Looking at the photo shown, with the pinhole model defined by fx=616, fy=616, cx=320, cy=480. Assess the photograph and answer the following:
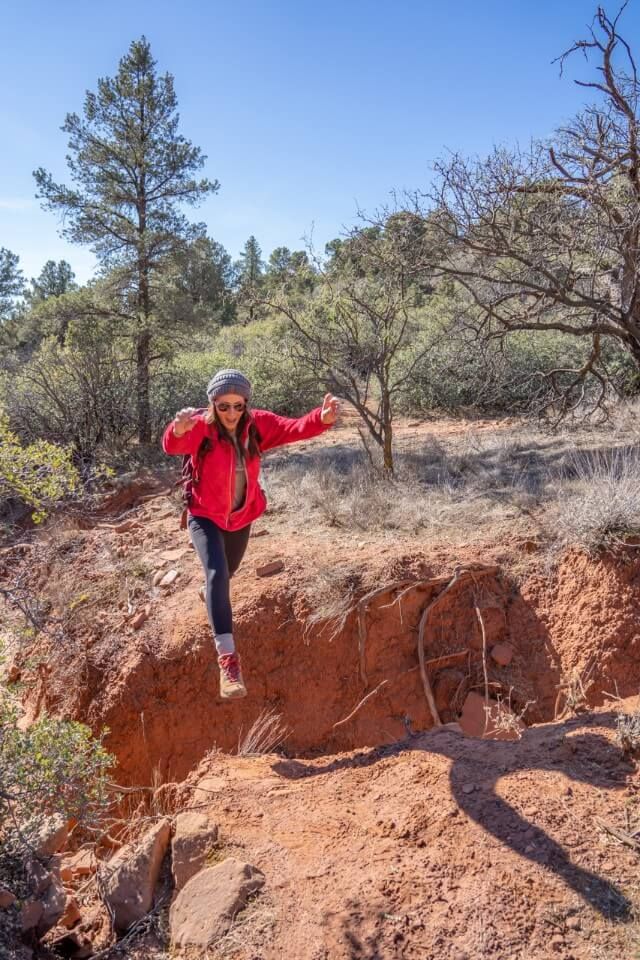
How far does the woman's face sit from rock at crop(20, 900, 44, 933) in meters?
2.49

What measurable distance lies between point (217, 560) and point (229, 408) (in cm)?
86

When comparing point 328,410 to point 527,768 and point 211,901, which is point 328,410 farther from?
point 211,901

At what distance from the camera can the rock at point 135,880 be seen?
2.84m

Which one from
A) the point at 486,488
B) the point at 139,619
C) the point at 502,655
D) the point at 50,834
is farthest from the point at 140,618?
the point at 486,488

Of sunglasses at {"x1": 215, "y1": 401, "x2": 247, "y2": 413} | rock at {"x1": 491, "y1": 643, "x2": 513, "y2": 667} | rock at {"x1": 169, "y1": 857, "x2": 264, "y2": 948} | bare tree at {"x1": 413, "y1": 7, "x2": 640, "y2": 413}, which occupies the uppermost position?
bare tree at {"x1": 413, "y1": 7, "x2": 640, "y2": 413}

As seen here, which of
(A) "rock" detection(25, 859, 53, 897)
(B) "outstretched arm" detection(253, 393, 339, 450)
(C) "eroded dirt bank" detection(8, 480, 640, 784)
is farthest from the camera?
(C) "eroded dirt bank" detection(8, 480, 640, 784)

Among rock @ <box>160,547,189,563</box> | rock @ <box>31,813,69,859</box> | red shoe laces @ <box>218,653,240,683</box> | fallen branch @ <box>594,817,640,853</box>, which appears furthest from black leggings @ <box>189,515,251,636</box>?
rock @ <box>160,547,189,563</box>

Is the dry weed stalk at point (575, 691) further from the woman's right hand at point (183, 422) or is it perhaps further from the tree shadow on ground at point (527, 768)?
the woman's right hand at point (183, 422)

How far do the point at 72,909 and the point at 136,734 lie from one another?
1660 mm

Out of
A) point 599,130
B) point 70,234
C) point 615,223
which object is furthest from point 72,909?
point 70,234

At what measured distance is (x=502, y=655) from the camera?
14.9 feet

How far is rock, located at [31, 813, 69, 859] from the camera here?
319 cm

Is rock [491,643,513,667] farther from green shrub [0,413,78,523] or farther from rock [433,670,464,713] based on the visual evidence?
green shrub [0,413,78,523]

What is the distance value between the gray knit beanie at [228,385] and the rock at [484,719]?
2.58m
